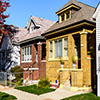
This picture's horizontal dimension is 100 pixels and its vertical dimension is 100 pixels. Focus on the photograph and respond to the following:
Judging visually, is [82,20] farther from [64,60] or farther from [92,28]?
[64,60]

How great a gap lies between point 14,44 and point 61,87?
12.1m

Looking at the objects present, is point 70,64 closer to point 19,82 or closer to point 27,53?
point 19,82

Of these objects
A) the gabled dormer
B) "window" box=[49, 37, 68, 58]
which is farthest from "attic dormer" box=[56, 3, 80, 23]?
the gabled dormer

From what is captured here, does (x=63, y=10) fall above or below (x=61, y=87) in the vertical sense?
above

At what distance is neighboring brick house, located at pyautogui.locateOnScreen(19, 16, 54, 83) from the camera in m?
16.5

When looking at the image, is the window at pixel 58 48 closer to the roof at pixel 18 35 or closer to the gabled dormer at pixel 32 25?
the gabled dormer at pixel 32 25

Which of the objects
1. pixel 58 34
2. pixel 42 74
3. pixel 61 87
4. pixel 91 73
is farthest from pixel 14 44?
pixel 91 73

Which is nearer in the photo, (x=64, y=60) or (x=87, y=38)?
(x=87, y=38)

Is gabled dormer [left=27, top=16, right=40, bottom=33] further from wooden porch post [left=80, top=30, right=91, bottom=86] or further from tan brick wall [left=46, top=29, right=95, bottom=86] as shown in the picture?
wooden porch post [left=80, top=30, right=91, bottom=86]

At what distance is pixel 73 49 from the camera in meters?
12.6

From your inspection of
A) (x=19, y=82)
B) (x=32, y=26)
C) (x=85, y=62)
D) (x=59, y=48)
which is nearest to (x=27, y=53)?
(x=32, y=26)

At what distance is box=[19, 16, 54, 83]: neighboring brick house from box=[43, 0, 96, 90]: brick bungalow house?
168cm

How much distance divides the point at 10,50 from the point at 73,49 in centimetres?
1264

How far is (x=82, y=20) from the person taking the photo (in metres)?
11.0
